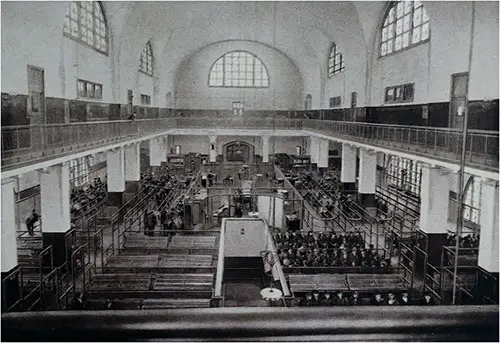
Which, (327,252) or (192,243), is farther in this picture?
(192,243)

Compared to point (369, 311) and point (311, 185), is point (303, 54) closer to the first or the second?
point (311, 185)

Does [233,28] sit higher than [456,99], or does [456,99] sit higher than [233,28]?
[233,28]

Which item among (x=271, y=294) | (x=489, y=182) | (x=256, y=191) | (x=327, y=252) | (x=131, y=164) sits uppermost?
(x=489, y=182)

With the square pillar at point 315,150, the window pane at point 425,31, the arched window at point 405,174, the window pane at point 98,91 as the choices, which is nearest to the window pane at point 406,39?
the window pane at point 425,31

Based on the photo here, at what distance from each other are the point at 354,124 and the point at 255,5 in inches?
470

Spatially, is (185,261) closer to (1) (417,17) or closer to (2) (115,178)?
(2) (115,178)

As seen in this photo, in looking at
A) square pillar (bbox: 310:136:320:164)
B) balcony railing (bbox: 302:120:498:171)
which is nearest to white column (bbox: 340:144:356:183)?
balcony railing (bbox: 302:120:498:171)

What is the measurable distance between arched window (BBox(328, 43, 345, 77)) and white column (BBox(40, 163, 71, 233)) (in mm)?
22330

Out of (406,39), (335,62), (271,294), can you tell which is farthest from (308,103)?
(271,294)

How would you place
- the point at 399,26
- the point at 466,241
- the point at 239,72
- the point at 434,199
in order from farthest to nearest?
the point at 239,72
the point at 399,26
the point at 466,241
the point at 434,199

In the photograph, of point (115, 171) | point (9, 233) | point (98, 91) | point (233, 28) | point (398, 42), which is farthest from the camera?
point (233, 28)

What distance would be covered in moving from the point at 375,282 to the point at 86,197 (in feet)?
43.9

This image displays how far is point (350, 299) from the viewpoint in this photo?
11.2m

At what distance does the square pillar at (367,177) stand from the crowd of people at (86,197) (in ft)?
39.2
